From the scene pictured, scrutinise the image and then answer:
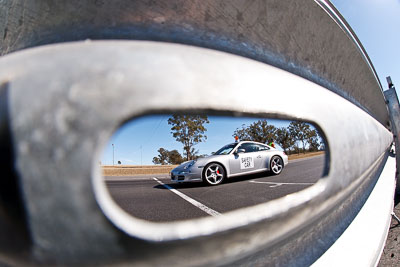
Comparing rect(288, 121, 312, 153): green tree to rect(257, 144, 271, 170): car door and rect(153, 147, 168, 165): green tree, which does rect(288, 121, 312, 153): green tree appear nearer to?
rect(257, 144, 271, 170): car door

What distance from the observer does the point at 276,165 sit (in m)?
0.62

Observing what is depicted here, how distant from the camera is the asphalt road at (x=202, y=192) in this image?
43 centimetres

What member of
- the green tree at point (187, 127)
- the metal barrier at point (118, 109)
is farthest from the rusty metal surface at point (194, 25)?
the green tree at point (187, 127)

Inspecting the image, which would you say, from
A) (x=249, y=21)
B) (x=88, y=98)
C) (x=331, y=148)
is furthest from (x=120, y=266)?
(x=249, y=21)

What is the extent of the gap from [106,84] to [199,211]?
1.07 ft

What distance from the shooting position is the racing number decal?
562 millimetres

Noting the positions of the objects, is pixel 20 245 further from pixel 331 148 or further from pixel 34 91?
pixel 331 148

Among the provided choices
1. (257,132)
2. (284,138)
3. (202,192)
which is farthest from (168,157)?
(284,138)

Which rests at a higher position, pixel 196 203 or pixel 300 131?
pixel 300 131

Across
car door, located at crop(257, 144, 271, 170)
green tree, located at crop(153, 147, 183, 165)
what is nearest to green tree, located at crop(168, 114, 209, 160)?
green tree, located at crop(153, 147, 183, 165)

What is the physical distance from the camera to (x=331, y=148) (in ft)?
2.04

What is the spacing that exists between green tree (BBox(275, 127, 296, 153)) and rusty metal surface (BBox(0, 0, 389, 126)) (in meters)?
0.28

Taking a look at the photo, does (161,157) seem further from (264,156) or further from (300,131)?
(300,131)

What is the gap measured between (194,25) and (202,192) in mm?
459
